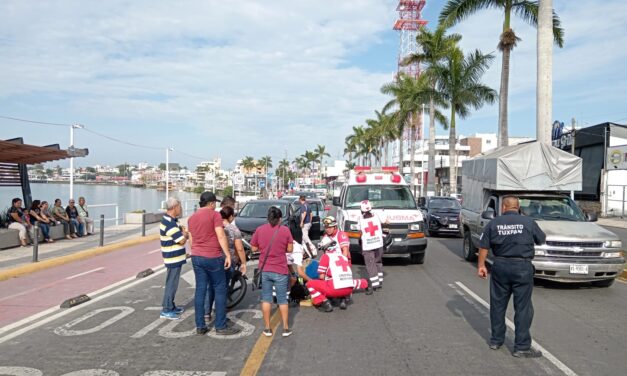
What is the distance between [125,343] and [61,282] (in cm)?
521

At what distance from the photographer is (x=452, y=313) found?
7.50 metres

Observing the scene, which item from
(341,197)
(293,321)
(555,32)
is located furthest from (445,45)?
(293,321)

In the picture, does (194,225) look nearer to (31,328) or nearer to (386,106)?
(31,328)

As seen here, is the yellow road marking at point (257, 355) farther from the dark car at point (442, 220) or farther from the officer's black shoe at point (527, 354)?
the dark car at point (442, 220)

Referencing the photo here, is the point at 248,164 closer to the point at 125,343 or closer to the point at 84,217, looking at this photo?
the point at 84,217

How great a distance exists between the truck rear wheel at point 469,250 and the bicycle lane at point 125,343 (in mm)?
7003

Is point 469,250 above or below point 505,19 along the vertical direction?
below

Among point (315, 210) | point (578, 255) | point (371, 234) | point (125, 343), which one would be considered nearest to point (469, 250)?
point (578, 255)

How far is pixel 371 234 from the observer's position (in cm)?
926

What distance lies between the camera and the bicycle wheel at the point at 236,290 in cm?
784

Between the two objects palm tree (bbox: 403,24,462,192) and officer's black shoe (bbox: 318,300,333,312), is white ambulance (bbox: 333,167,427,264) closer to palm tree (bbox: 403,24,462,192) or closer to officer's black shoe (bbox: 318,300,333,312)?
officer's black shoe (bbox: 318,300,333,312)

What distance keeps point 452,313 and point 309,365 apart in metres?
3.15

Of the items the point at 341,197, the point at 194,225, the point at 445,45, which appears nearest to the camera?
the point at 194,225

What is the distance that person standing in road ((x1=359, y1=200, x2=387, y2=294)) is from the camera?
30.1ft
